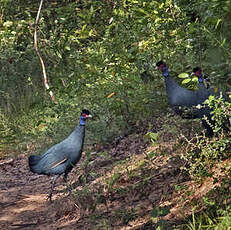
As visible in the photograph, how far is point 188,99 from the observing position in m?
6.29

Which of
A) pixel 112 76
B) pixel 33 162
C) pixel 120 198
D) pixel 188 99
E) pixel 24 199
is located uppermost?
pixel 188 99

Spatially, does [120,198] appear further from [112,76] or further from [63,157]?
[112,76]

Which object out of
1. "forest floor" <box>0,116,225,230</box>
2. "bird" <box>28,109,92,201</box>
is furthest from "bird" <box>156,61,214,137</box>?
"bird" <box>28,109,92,201</box>

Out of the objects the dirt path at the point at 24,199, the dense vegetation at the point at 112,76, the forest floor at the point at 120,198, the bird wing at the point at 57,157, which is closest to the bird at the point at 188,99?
the dense vegetation at the point at 112,76

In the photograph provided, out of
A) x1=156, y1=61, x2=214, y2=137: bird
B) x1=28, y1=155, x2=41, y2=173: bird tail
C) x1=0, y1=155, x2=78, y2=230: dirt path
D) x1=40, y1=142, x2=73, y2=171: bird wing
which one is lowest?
x1=0, y1=155, x2=78, y2=230: dirt path

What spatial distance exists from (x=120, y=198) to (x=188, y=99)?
67.8 inches

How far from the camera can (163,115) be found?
24.8ft

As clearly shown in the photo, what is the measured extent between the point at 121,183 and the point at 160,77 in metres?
2.72

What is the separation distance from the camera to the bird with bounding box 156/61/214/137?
550cm

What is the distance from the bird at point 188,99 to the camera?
5500mm

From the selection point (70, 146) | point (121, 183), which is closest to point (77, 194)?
point (121, 183)

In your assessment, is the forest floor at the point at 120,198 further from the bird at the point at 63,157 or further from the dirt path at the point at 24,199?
the bird at the point at 63,157

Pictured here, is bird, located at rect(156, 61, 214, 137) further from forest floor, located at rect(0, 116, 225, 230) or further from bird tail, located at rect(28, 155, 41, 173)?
bird tail, located at rect(28, 155, 41, 173)

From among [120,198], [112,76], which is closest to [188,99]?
[120,198]
